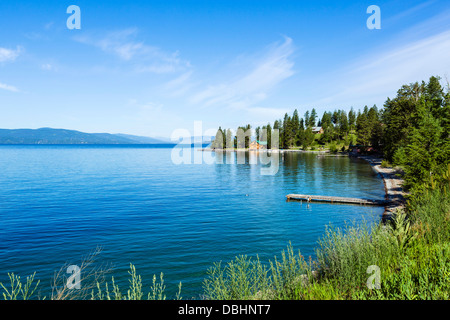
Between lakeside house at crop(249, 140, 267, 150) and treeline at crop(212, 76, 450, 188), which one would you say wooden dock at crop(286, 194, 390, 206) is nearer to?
treeline at crop(212, 76, 450, 188)

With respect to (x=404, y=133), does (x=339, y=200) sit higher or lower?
lower

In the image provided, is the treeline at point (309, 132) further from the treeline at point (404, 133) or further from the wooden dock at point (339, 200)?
the wooden dock at point (339, 200)

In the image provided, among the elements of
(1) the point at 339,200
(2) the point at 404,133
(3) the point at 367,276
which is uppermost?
(2) the point at 404,133

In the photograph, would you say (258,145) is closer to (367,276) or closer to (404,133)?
(404,133)

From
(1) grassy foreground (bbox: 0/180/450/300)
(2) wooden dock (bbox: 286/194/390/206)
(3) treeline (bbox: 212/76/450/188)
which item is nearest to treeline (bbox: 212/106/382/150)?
(3) treeline (bbox: 212/76/450/188)

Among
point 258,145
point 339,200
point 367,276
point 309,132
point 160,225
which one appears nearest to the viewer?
point 367,276

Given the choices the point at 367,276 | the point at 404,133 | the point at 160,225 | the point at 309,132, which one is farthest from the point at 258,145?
the point at 367,276

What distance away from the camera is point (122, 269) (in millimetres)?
15406

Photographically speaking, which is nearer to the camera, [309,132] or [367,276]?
[367,276]

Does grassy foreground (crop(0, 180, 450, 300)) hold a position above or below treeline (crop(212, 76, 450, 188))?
below

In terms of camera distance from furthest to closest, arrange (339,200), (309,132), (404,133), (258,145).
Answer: (258,145), (309,132), (404,133), (339,200)

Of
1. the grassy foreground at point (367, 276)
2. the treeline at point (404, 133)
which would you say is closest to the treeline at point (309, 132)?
the treeline at point (404, 133)

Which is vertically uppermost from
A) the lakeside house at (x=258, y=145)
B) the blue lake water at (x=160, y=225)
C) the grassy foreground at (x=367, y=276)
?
the lakeside house at (x=258, y=145)
